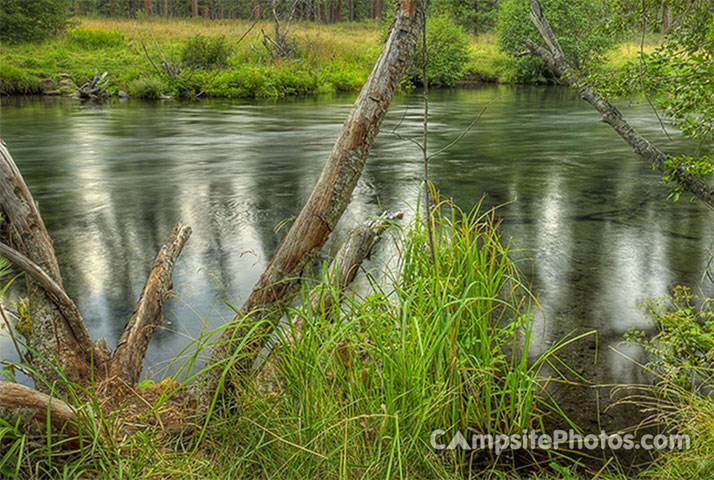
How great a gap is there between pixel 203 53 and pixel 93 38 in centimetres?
875

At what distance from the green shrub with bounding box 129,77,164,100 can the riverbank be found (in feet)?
0.13

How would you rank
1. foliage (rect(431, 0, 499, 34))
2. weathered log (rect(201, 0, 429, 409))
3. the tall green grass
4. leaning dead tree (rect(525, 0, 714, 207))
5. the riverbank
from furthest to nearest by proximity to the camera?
foliage (rect(431, 0, 499, 34))
the riverbank
leaning dead tree (rect(525, 0, 714, 207))
weathered log (rect(201, 0, 429, 409))
the tall green grass

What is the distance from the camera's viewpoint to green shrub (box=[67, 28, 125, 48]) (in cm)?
3347

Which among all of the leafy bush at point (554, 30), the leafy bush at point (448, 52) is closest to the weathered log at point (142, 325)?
the leafy bush at point (554, 30)

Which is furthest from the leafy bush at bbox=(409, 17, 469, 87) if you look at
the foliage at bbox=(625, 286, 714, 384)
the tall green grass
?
the tall green grass

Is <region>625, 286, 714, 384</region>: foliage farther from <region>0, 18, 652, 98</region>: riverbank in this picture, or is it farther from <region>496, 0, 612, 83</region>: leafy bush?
<region>496, 0, 612, 83</region>: leafy bush

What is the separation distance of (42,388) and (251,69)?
83.3 ft

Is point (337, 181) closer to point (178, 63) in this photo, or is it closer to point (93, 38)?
point (178, 63)

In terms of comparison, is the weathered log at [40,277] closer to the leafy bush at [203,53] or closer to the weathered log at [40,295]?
the weathered log at [40,295]

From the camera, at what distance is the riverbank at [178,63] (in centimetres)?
2648

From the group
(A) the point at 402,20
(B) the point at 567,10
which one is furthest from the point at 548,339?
(B) the point at 567,10

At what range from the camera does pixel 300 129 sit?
17.8 metres

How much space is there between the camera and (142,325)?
3.73 meters

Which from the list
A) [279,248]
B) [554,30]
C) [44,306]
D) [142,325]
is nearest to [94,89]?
[554,30]
